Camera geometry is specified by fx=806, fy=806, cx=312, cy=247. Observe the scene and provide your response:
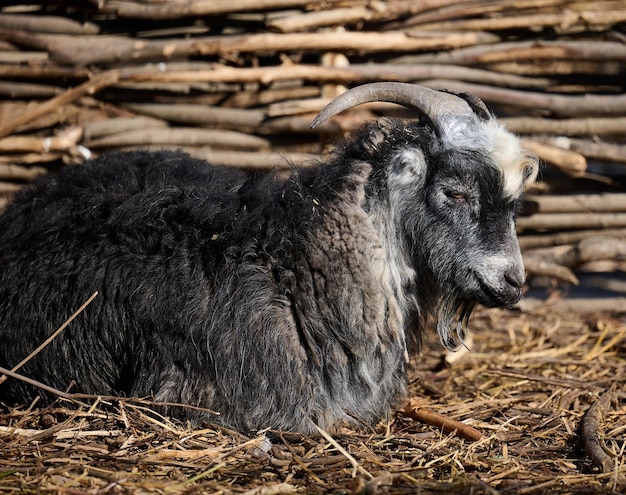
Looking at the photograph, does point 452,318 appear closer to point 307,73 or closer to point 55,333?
point 55,333

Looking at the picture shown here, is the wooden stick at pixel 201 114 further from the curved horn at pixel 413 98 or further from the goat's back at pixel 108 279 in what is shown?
the curved horn at pixel 413 98

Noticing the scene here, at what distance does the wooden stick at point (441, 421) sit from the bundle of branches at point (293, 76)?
7.10 feet

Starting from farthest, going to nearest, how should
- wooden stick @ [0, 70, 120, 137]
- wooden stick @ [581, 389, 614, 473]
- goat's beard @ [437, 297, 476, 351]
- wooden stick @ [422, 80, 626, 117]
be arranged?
wooden stick @ [422, 80, 626, 117]
wooden stick @ [0, 70, 120, 137]
goat's beard @ [437, 297, 476, 351]
wooden stick @ [581, 389, 614, 473]

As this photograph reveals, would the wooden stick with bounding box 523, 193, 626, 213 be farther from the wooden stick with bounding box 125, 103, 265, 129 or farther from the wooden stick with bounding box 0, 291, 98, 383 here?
the wooden stick with bounding box 0, 291, 98, 383

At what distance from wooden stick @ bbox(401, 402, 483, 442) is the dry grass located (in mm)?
41

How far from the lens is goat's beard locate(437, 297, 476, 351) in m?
3.95

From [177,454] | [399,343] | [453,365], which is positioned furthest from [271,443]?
[453,365]

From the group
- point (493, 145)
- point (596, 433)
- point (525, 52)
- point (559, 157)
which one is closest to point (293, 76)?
point (525, 52)

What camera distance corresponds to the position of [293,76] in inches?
221

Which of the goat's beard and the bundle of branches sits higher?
the bundle of branches

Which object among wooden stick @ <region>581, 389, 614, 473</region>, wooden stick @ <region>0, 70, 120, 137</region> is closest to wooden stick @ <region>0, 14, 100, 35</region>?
wooden stick @ <region>0, 70, 120, 137</region>

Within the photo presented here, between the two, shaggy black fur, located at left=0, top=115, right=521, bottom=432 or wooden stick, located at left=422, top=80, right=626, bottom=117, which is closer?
shaggy black fur, located at left=0, top=115, right=521, bottom=432

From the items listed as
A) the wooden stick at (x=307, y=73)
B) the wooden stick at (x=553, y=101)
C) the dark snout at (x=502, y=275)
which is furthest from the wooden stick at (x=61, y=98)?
the dark snout at (x=502, y=275)

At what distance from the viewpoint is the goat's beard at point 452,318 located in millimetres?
3951
